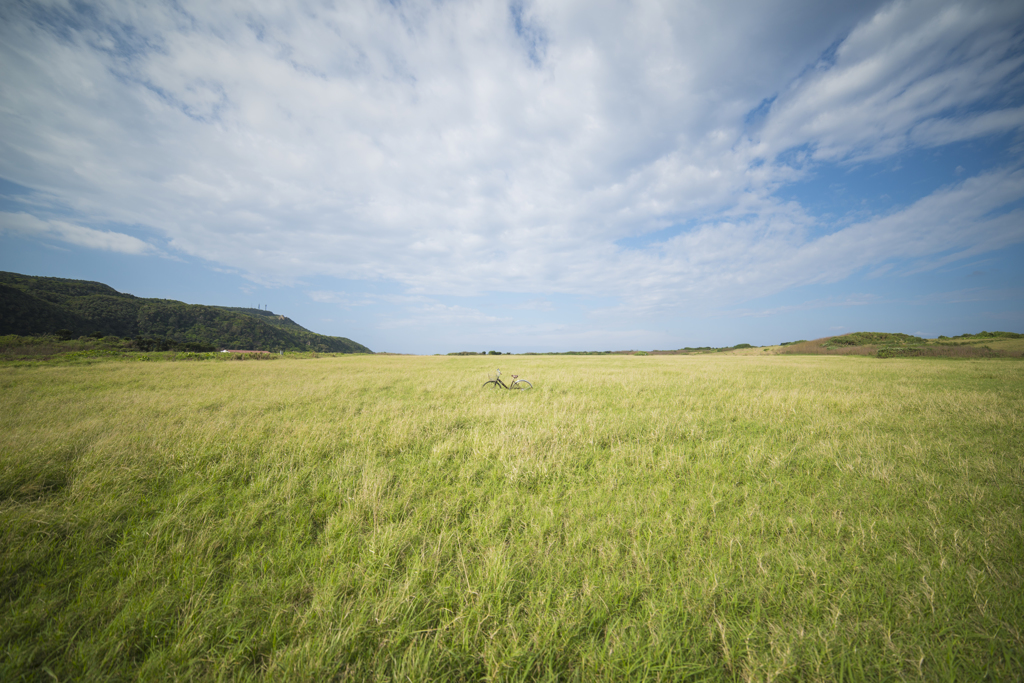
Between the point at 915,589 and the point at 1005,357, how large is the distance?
174 ft

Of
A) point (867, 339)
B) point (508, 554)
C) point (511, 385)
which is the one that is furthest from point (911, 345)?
point (508, 554)

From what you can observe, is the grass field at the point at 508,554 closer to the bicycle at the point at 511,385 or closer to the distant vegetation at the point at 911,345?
the bicycle at the point at 511,385

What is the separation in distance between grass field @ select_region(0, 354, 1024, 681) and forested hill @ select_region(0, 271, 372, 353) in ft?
263

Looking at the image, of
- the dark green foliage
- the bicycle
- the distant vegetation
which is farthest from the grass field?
the dark green foliage

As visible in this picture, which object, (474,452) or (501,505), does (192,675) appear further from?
(474,452)

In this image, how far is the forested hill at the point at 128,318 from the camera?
190 feet

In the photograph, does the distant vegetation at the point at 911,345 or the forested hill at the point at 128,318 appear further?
the forested hill at the point at 128,318

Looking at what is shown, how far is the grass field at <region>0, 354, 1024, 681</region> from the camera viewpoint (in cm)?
252

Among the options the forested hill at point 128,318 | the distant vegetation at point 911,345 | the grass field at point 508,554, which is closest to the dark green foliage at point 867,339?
the distant vegetation at point 911,345

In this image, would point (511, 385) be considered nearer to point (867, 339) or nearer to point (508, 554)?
point (508, 554)

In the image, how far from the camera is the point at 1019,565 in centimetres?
353

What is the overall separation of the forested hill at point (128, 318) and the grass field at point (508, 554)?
263 ft

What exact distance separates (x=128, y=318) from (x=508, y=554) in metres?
125

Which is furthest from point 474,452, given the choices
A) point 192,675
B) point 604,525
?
point 192,675
